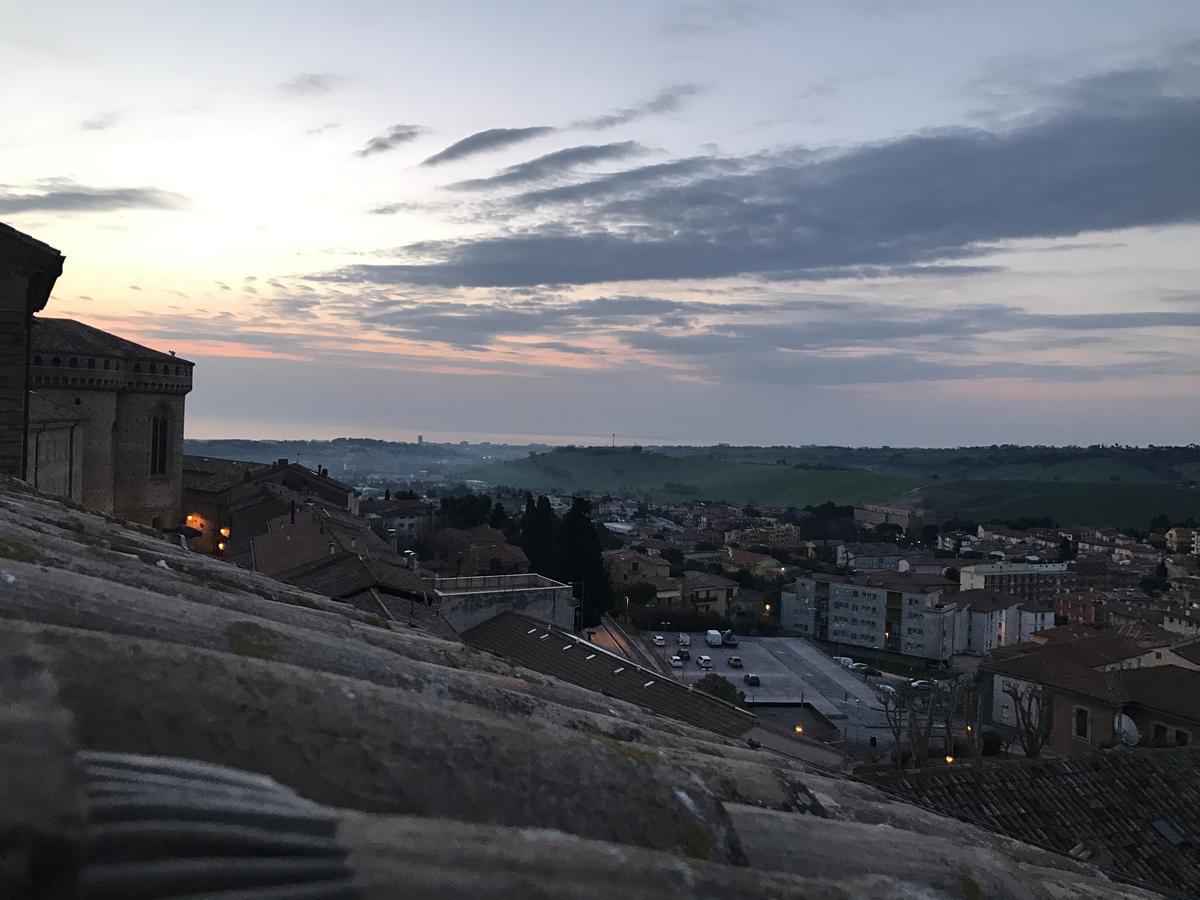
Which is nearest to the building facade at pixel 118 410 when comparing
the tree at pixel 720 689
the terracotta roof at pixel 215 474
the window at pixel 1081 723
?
the terracotta roof at pixel 215 474

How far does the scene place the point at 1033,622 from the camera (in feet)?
184

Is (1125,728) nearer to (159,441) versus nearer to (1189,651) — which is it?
(1189,651)

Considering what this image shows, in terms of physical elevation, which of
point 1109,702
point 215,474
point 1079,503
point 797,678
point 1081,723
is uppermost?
point 215,474

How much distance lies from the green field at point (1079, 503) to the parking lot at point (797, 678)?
314 ft

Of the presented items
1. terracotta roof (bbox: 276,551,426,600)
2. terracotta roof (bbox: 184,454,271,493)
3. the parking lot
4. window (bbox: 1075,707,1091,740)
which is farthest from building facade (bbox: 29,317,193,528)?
window (bbox: 1075,707,1091,740)

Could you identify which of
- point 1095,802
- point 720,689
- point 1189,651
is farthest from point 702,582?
point 1095,802

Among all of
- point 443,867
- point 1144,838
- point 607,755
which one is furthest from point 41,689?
point 1144,838

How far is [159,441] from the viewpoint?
33.5 meters

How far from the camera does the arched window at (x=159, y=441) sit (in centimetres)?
3319

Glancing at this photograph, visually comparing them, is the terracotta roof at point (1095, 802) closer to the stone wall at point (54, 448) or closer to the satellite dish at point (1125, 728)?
the satellite dish at point (1125, 728)

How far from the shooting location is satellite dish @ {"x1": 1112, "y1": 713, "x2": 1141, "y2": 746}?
22688mm

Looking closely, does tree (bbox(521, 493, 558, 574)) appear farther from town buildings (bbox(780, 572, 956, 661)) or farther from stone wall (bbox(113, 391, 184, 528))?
stone wall (bbox(113, 391, 184, 528))

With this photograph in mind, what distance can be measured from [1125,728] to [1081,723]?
1224 mm

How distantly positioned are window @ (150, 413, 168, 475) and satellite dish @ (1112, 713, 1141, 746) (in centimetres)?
3390
